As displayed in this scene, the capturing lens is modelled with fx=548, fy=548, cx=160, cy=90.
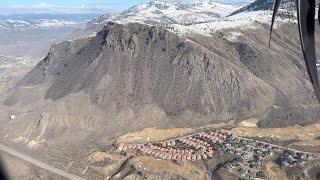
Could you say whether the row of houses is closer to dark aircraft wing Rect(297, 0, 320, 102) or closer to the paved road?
the paved road

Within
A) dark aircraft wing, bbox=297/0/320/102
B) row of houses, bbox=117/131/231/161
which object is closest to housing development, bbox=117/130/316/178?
row of houses, bbox=117/131/231/161

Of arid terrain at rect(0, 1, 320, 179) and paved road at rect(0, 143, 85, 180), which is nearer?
paved road at rect(0, 143, 85, 180)

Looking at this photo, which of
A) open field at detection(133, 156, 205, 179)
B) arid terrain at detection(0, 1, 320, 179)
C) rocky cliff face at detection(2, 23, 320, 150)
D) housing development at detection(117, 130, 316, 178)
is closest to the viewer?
open field at detection(133, 156, 205, 179)

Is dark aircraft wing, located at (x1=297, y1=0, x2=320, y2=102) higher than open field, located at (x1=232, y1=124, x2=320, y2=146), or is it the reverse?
dark aircraft wing, located at (x1=297, y1=0, x2=320, y2=102)

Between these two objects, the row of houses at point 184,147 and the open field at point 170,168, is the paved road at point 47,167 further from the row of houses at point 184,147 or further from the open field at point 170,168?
the row of houses at point 184,147

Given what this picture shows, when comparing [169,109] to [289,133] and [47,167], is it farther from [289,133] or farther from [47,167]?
[47,167]

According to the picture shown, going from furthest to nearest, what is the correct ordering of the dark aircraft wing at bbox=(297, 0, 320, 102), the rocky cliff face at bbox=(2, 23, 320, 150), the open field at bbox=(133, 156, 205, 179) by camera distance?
the rocky cliff face at bbox=(2, 23, 320, 150) → the open field at bbox=(133, 156, 205, 179) → the dark aircraft wing at bbox=(297, 0, 320, 102)

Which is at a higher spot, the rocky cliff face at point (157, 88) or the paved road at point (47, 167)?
the rocky cliff face at point (157, 88)

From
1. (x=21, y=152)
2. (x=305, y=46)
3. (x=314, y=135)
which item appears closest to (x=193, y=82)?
(x=314, y=135)

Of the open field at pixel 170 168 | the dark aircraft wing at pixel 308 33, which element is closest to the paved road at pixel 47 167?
the open field at pixel 170 168

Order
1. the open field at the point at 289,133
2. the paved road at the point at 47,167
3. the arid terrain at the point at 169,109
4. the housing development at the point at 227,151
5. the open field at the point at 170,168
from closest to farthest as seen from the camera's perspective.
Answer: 1. the open field at the point at 170,168
2. the housing development at the point at 227,151
3. the paved road at the point at 47,167
4. the arid terrain at the point at 169,109
5. the open field at the point at 289,133
